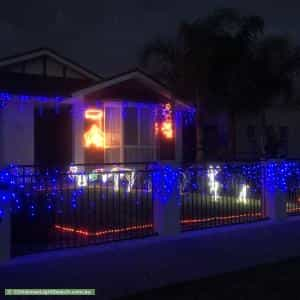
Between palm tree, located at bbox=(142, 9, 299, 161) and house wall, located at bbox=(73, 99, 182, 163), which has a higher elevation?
palm tree, located at bbox=(142, 9, 299, 161)

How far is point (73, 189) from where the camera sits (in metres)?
7.29

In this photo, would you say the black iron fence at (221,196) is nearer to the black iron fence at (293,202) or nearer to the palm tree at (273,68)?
the black iron fence at (293,202)

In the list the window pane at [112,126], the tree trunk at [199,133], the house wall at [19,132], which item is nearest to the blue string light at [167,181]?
the house wall at [19,132]

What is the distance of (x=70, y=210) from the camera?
7422 mm

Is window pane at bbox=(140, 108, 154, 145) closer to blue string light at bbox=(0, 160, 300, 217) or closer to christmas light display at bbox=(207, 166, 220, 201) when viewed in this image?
blue string light at bbox=(0, 160, 300, 217)

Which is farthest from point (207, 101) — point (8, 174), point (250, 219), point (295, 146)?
point (8, 174)

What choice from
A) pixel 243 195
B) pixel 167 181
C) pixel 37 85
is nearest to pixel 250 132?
pixel 37 85

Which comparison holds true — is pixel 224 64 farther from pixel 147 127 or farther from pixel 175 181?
pixel 175 181

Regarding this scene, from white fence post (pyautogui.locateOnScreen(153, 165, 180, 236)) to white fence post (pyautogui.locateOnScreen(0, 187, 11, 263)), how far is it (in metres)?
2.27

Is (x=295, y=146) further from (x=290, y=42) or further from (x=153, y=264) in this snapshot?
(x=153, y=264)

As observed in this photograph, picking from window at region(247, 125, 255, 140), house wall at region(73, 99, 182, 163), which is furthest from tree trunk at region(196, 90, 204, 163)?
window at region(247, 125, 255, 140)

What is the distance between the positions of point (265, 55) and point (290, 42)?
107 cm

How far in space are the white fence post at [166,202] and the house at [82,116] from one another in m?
8.71

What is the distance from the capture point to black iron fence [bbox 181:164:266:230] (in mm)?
8305
